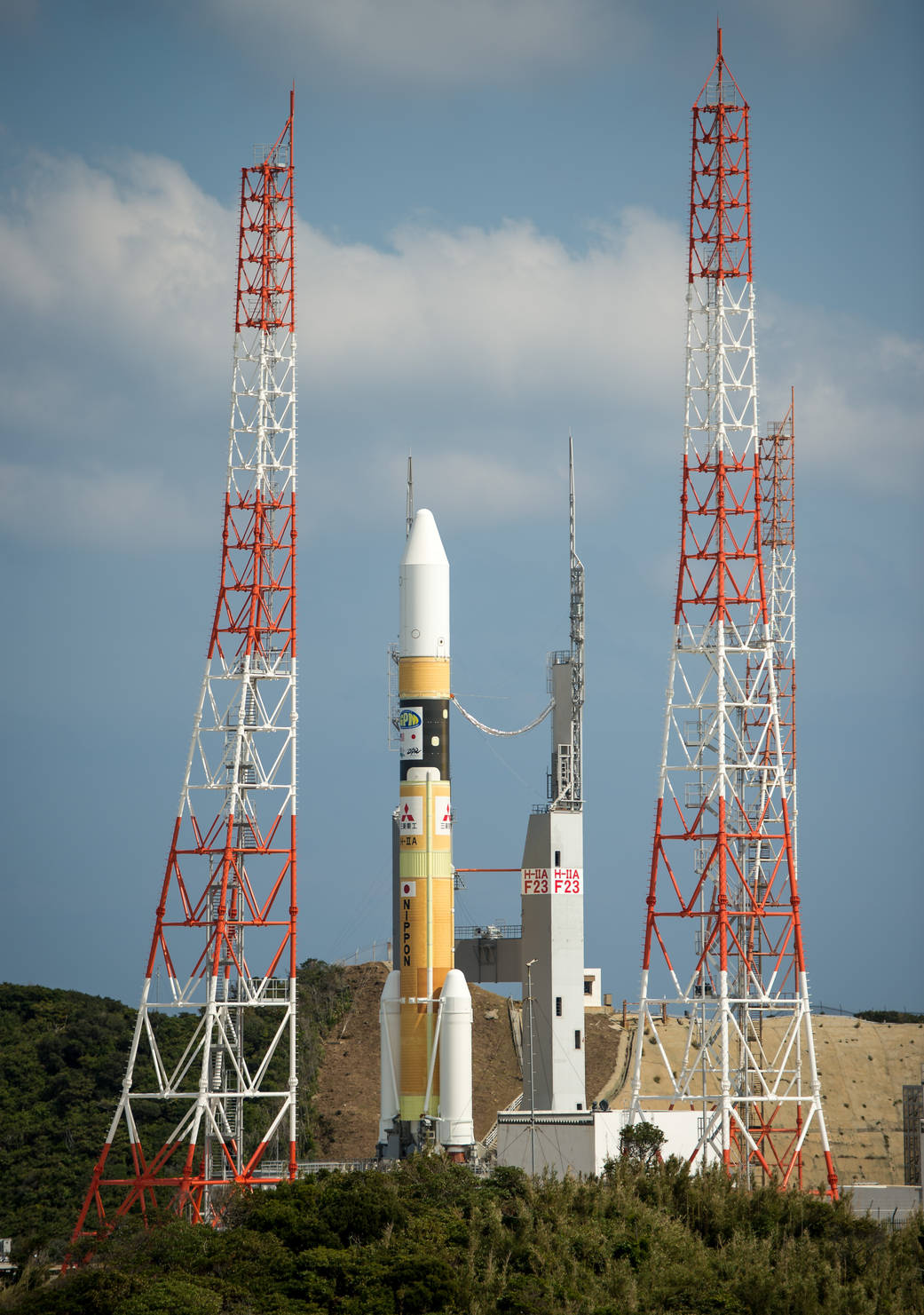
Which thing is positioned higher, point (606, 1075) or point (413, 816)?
point (413, 816)

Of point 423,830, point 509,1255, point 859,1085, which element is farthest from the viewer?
point 859,1085

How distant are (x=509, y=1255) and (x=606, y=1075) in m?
35.2

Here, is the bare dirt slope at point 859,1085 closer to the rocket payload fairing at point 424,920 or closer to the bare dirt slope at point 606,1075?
the bare dirt slope at point 606,1075

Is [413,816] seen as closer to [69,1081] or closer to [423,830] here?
[423,830]

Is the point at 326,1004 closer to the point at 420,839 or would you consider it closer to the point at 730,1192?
the point at 420,839

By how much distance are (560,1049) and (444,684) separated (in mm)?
11694

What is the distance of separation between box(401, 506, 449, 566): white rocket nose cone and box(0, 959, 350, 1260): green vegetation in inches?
845

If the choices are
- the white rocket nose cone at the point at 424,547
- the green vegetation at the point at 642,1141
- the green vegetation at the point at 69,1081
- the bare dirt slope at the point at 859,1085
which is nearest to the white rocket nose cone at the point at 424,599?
the white rocket nose cone at the point at 424,547

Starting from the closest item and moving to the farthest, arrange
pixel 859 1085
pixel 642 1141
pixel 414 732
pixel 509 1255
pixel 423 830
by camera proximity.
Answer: pixel 509 1255
pixel 642 1141
pixel 423 830
pixel 414 732
pixel 859 1085

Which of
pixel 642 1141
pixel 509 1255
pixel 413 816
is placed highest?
pixel 413 816

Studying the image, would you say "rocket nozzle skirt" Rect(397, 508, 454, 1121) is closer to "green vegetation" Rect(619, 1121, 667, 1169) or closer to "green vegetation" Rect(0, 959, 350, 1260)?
"green vegetation" Rect(619, 1121, 667, 1169)

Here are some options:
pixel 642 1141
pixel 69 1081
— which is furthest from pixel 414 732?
pixel 69 1081

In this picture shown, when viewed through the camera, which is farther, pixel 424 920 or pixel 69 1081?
pixel 69 1081

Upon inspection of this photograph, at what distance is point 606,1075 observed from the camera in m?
72.8
